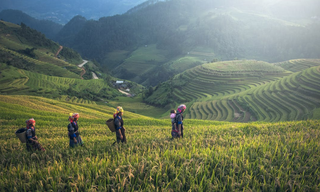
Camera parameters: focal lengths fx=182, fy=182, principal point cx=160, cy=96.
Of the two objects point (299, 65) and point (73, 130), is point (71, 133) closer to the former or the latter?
point (73, 130)

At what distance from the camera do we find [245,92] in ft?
214

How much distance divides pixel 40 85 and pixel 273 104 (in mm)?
76257

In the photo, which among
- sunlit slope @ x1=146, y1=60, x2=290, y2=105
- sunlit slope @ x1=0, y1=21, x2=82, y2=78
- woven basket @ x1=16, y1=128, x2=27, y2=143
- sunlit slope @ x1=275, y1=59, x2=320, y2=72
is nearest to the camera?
woven basket @ x1=16, y1=128, x2=27, y2=143

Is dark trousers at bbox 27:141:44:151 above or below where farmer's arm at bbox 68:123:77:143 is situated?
below

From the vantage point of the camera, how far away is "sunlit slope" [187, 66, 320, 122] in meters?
43.0

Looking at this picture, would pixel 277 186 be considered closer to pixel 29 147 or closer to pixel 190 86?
pixel 29 147

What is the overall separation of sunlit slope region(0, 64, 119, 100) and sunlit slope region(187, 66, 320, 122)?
4230 cm

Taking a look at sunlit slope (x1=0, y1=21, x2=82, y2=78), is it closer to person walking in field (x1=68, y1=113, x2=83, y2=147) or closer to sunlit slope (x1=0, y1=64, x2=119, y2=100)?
sunlit slope (x1=0, y1=64, x2=119, y2=100)

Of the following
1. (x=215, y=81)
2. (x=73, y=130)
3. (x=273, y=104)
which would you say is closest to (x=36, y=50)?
(x=215, y=81)

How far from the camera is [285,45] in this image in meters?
193

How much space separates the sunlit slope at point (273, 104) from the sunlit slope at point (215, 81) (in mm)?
17190

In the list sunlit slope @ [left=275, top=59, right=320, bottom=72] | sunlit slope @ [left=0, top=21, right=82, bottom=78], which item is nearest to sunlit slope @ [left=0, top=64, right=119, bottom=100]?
sunlit slope @ [left=0, top=21, right=82, bottom=78]

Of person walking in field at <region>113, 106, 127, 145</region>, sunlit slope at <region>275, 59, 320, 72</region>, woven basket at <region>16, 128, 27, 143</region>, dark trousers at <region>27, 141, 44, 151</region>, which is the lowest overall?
dark trousers at <region>27, 141, 44, 151</region>

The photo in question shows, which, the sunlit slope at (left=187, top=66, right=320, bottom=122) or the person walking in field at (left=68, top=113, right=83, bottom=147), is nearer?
the person walking in field at (left=68, top=113, right=83, bottom=147)
